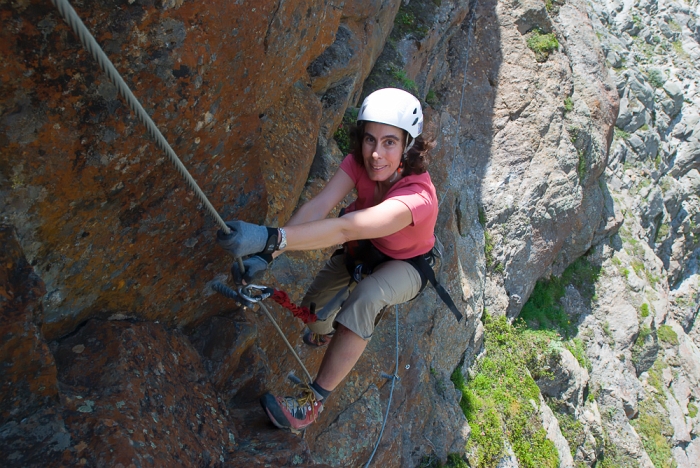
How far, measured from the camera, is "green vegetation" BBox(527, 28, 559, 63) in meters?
12.2

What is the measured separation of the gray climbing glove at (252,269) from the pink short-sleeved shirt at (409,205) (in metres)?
0.88

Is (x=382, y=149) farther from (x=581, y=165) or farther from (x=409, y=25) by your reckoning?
(x=581, y=165)

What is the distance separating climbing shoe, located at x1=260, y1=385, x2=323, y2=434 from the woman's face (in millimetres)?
1567

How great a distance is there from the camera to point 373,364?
6.32m

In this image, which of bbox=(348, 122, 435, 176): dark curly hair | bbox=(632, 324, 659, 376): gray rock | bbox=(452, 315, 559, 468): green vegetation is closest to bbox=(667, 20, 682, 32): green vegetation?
bbox=(632, 324, 659, 376): gray rock

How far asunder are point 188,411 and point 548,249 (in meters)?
10.4

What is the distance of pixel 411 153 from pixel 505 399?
Result: 7.21 m

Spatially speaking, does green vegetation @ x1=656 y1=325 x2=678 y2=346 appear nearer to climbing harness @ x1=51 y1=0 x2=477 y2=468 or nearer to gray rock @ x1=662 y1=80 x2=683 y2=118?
gray rock @ x1=662 y1=80 x2=683 y2=118

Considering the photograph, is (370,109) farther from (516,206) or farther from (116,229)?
(516,206)

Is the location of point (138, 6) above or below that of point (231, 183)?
above

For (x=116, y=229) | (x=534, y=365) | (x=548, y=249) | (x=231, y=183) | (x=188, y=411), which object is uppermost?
(x=116, y=229)

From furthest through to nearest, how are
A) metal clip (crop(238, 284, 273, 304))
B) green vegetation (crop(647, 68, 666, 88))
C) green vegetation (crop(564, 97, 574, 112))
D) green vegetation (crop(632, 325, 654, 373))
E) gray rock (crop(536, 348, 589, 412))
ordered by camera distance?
green vegetation (crop(647, 68, 666, 88)) → green vegetation (crop(632, 325, 654, 373)) → green vegetation (crop(564, 97, 574, 112)) → gray rock (crop(536, 348, 589, 412)) → metal clip (crop(238, 284, 273, 304))

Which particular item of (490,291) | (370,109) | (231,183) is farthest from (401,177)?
(490,291)

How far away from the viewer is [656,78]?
19.0 meters
